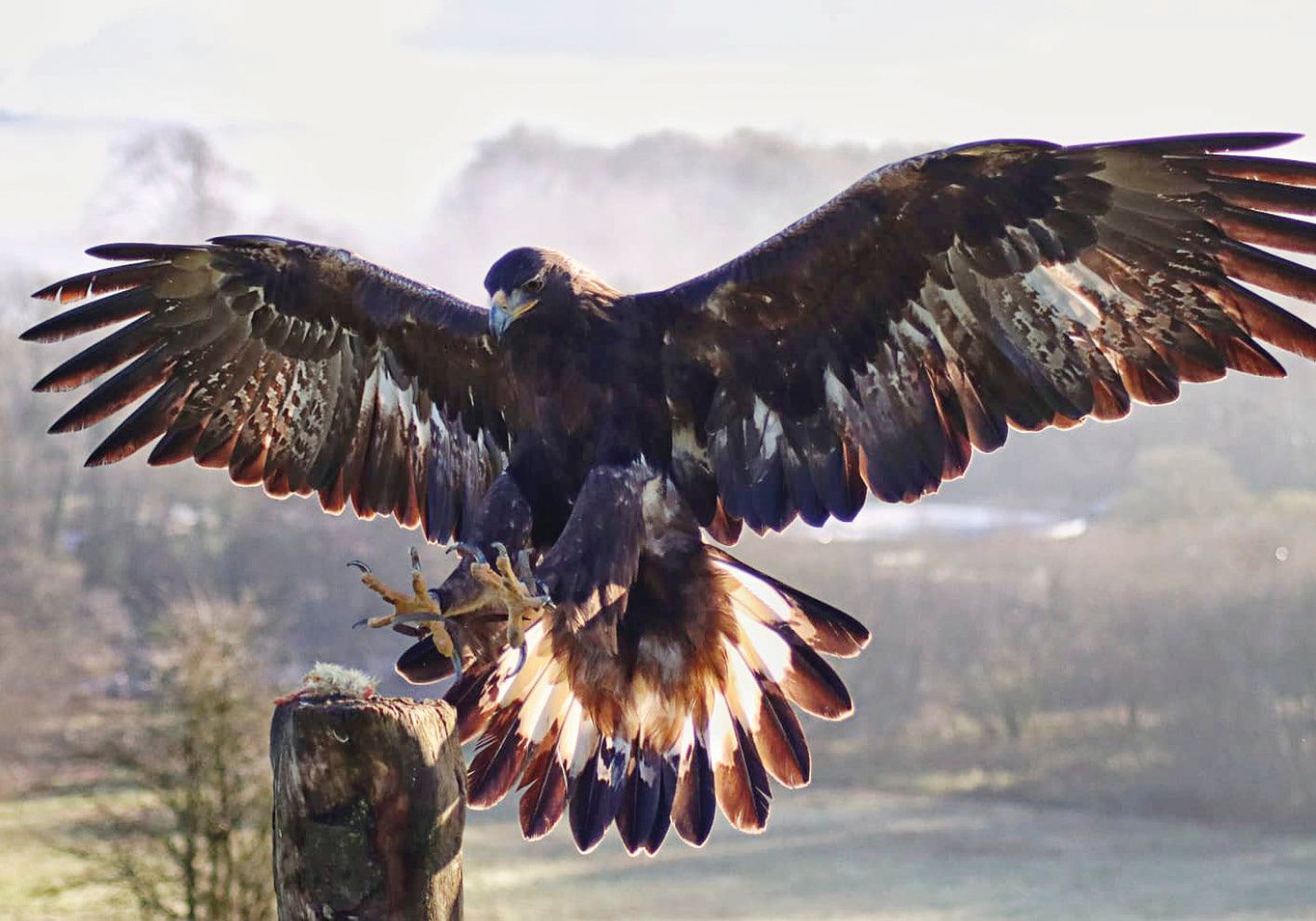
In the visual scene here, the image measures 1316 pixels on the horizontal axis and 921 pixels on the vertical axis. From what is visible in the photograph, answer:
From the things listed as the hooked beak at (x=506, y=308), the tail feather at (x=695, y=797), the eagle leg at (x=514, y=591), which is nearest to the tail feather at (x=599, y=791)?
the tail feather at (x=695, y=797)

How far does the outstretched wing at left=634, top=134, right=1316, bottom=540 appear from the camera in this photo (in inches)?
208

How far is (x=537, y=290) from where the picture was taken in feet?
17.7

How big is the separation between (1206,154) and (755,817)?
242cm

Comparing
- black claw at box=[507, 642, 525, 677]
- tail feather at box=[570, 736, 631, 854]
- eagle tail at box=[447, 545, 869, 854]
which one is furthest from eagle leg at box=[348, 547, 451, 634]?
tail feather at box=[570, 736, 631, 854]

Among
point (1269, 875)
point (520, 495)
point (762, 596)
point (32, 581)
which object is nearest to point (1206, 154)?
point (762, 596)

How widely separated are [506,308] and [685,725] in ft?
4.76

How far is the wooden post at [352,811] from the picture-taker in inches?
165

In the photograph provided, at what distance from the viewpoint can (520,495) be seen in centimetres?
549

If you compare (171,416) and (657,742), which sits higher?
(171,416)

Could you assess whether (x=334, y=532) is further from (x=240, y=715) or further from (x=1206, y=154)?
(x=1206, y=154)

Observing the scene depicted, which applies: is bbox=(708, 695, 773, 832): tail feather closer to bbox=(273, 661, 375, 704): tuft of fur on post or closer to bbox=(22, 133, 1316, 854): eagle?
bbox=(22, 133, 1316, 854): eagle

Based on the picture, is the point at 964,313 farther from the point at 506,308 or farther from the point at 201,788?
the point at 201,788

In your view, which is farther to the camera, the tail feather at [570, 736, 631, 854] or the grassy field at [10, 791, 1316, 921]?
the grassy field at [10, 791, 1316, 921]

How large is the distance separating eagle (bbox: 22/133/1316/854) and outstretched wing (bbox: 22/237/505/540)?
0.02 meters
